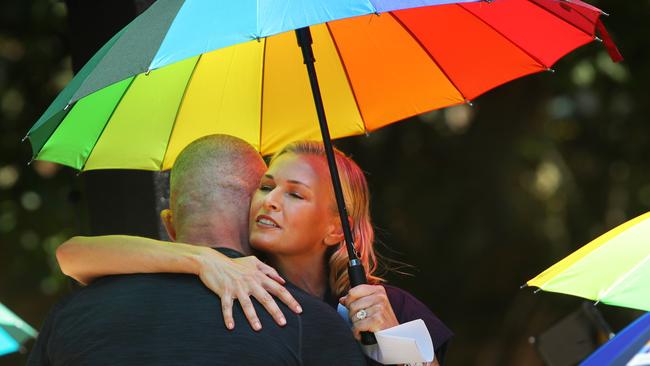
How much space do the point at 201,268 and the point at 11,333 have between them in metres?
1.09

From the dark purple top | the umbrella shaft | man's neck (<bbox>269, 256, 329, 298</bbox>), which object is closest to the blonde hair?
man's neck (<bbox>269, 256, 329, 298</bbox>)

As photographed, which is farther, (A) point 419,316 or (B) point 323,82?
(B) point 323,82

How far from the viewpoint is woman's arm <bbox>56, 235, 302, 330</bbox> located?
344cm

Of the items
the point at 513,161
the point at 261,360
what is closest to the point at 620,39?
the point at 513,161

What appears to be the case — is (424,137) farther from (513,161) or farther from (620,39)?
(620,39)

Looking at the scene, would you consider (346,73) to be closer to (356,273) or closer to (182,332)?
(356,273)

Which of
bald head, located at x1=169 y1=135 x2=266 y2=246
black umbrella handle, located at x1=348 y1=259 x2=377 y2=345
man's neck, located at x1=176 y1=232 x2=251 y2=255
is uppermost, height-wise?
bald head, located at x1=169 y1=135 x2=266 y2=246

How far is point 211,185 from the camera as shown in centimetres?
381

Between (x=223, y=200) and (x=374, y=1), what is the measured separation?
80 centimetres

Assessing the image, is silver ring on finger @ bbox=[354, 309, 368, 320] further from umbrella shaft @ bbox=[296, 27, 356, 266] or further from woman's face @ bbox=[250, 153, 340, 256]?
woman's face @ bbox=[250, 153, 340, 256]

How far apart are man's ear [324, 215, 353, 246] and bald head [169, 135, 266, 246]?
40 centimetres

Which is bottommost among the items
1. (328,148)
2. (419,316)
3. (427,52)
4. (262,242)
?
(419,316)

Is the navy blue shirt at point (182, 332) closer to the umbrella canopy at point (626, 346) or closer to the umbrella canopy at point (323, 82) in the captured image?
the umbrella canopy at point (626, 346)

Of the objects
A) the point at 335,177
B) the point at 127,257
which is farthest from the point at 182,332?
the point at 335,177
